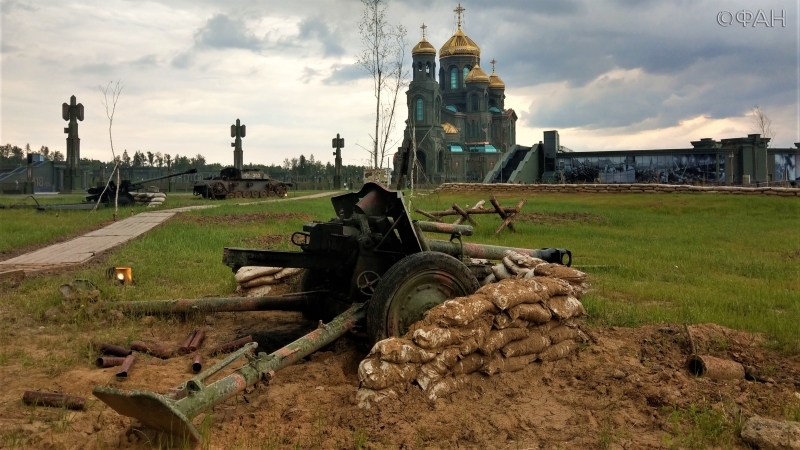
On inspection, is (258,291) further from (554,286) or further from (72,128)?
(72,128)

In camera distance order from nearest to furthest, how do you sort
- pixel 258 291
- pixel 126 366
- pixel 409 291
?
pixel 126 366 < pixel 409 291 < pixel 258 291

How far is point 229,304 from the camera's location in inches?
250

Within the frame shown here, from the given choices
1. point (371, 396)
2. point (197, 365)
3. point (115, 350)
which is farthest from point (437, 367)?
→ point (115, 350)

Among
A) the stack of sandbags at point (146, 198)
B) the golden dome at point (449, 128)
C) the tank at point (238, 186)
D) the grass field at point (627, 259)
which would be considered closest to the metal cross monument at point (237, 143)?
the tank at point (238, 186)

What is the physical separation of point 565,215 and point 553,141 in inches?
1215

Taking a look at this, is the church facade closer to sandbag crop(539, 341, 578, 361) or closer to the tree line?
the tree line

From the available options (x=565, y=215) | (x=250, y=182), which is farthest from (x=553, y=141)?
(x=565, y=215)

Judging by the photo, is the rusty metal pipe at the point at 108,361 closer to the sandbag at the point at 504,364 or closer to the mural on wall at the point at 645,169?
the sandbag at the point at 504,364

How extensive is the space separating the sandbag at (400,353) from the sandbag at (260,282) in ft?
12.5

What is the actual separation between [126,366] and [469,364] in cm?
261

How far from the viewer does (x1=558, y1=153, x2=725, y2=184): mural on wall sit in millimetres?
44719

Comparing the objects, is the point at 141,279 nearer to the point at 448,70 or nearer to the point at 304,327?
the point at 304,327

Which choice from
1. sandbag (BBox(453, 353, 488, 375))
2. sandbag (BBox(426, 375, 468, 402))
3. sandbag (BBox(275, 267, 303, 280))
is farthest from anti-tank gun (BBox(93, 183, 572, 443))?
sandbag (BBox(275, 267, 303, 280))

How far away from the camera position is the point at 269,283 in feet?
26.5
